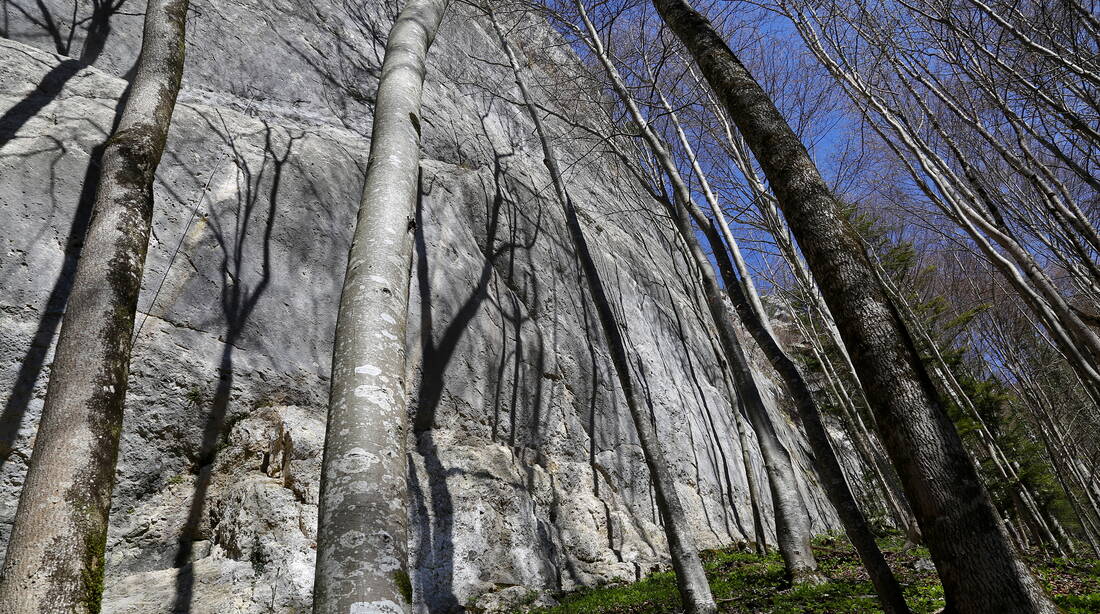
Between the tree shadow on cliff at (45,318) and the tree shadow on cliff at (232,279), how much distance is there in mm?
1101

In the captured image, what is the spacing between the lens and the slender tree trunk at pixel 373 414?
4.86ft

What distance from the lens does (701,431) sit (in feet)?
38.5

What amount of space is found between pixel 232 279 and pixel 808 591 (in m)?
6.74

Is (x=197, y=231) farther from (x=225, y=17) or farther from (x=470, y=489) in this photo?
(x=225, y=17)

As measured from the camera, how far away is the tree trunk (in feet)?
8.37

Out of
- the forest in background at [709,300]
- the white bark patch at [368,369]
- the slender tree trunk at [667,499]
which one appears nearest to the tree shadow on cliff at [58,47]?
the forest in background at [709,300]

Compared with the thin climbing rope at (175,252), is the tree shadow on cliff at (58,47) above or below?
above

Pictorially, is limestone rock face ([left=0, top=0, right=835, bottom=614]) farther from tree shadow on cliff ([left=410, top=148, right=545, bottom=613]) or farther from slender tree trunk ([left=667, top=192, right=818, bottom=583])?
slender tree trunk ([left=667, top=192, right=818, bottom=583])

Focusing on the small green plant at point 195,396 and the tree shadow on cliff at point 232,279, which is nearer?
the tree shadow on cliff at point 232,279

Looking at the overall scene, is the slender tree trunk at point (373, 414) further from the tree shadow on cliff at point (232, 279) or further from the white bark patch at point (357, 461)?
the tree shadow on cliff at point (232, 279)

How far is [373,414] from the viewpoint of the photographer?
1769mm

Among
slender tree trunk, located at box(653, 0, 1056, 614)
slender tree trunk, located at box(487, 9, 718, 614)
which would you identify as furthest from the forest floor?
slender tree trunk, located at box(653, 0, 1056, 614)

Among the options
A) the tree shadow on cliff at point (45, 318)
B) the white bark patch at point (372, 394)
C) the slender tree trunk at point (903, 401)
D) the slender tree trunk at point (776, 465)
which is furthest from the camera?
the slender tree trunk at point (776, 465)

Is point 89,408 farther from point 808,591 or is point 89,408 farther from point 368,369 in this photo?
point 808,591
